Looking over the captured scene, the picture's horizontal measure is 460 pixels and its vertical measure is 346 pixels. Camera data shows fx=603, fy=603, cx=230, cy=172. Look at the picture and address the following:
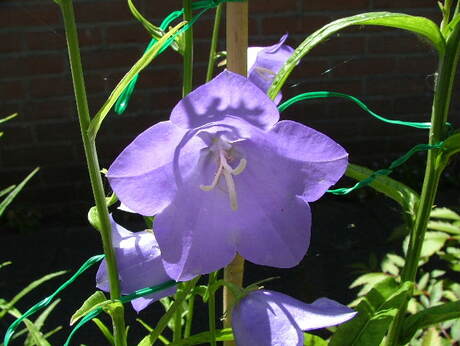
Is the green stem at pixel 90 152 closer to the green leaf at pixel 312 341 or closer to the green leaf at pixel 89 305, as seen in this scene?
the green leaf at pixel 89 305

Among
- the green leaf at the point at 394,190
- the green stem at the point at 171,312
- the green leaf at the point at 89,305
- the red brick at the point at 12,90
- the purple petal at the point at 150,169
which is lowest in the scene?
the red brick at the point at 12,90

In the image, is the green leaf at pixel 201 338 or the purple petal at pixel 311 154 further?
the green leaf at pixel 201 338

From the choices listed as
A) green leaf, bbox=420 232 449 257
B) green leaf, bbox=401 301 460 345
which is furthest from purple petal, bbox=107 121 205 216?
green leaf, bbox=420 232 449 257

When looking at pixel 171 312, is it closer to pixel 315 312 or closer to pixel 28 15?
pixel 315 312

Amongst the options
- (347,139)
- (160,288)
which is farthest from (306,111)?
(160,288)

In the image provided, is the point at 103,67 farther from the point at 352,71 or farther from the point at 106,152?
the point at 352,71

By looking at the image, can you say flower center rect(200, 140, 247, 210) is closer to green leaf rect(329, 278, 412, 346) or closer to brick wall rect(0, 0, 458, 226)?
green leaf rect(329, 278, 412, 346)

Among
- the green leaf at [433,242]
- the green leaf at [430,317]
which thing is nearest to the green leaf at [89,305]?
the green leaf at [430,317]
